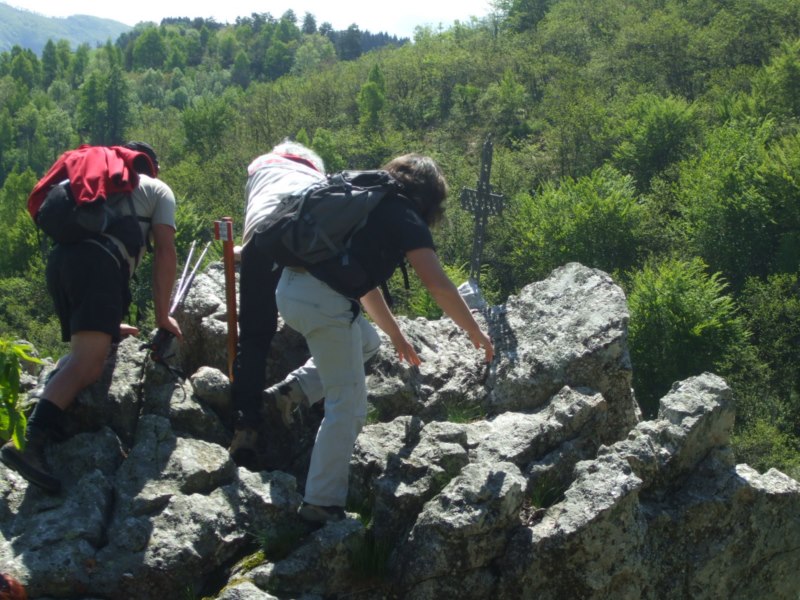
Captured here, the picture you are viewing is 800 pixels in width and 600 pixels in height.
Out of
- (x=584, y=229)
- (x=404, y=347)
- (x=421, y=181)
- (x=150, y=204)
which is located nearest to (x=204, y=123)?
(x=584, y=229)

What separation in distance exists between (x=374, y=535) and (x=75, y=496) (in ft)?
5.59

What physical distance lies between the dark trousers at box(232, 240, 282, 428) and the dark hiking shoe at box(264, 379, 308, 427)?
0.36 ft

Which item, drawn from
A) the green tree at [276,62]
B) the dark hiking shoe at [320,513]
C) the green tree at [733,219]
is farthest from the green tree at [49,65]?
the dark hiking shoe at [320,513]

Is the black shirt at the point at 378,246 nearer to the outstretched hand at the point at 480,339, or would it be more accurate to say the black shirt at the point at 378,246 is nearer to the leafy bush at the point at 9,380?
the outstretched hand at the point at 480,339

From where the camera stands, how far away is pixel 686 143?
4194cm

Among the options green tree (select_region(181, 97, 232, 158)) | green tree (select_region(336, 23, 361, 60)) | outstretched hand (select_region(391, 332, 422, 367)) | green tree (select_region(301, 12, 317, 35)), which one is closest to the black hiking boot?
outstretched hand (select_region(391, 332, 422, 367))

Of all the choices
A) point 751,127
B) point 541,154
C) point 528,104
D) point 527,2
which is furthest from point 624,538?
point 527,2

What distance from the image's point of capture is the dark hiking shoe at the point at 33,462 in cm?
509

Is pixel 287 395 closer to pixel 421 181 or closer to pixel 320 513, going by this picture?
pixel 320 513

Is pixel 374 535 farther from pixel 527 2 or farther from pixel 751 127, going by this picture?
pixel 527 2

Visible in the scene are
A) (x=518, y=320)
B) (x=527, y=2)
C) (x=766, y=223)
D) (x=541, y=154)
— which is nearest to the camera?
(x=518, y=320)

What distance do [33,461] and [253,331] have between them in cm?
158

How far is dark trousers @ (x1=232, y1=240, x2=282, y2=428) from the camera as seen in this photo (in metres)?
6.02

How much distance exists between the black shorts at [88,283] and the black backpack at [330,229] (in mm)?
974
